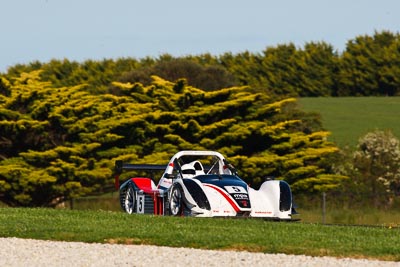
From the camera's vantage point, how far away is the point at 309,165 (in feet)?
189

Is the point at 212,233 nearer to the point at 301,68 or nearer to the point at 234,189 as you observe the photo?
the point at 234,189

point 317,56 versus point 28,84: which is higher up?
point 317,56

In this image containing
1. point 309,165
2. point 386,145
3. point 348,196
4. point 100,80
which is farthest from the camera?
point 100,80

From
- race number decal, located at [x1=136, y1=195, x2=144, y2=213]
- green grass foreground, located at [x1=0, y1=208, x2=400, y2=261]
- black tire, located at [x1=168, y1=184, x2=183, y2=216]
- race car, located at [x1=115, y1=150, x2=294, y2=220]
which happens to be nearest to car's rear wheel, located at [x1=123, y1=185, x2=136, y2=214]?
race number decal, located at [x1=136, y1=195, x2=144, y2=213]

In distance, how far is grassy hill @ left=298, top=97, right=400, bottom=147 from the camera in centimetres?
8919

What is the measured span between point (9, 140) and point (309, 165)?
51.7 ft

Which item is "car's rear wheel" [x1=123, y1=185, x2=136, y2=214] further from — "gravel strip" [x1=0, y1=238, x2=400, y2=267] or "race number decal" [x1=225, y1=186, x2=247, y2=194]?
"gravel strip" [x1=0, y1=238, x2=400, y2=267]

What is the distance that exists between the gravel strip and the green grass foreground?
667 mm

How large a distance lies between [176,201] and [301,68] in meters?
87.7

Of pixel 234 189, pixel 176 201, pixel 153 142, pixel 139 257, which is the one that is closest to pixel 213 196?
pixel 234 189

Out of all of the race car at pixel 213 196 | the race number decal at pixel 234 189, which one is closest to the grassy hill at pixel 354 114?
the race car at pixel 213 196

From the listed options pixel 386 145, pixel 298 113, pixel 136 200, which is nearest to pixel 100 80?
pixel 298 113

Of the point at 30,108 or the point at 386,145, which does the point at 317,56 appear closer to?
the point at 386,145

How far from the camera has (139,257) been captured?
1563 cm
